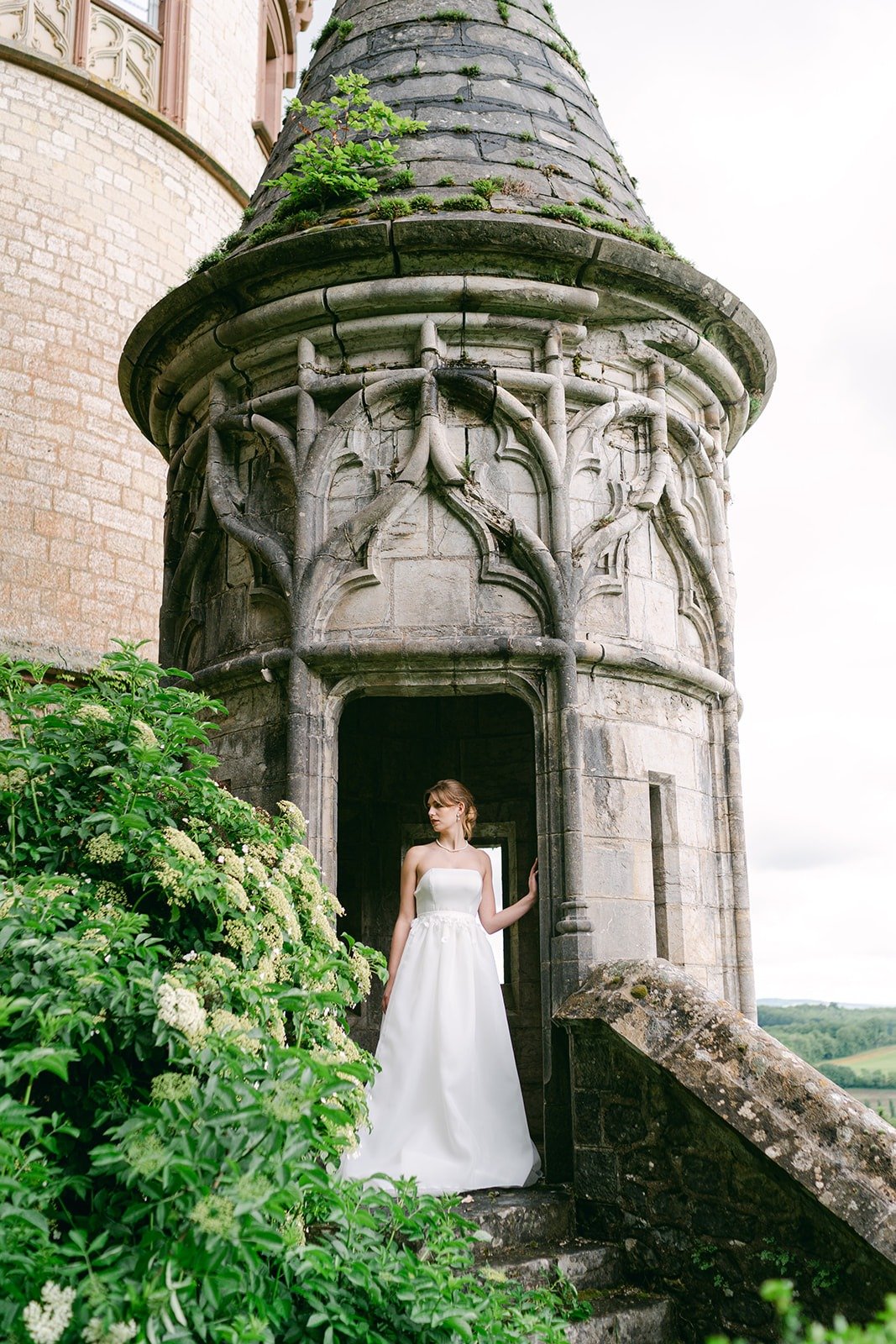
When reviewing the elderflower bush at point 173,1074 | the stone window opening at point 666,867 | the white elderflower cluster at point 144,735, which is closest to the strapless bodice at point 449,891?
the stone window opening at point 666,867

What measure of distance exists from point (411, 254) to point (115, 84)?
6.57 m

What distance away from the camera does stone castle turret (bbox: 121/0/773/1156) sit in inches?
219

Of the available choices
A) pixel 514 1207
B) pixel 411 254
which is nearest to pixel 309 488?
pixel 411 254

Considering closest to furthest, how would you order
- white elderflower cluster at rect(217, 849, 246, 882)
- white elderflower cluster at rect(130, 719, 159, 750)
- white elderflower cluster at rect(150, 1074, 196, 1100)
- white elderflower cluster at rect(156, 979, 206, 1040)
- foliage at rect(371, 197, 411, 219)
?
white elderflower cluster at rect(150, 1074, 196, 1100) < white elderflower cluster at rect(156, 979, 206, 1040) < white elderflower cluster at rect(217, 849, 246, 882) < white elderflower cluster at rect(130, 719, 159, 750) < foliage at rect(371, 197, 411, 219)

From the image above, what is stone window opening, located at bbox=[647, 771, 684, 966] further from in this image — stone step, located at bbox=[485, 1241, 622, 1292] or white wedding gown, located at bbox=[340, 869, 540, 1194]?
stone step, located at bbox=[485, 1241, 622, 1292]

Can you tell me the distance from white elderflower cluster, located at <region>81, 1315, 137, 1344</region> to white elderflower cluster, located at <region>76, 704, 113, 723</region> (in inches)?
66.3

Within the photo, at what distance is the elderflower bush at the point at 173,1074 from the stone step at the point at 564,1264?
0.19 metres

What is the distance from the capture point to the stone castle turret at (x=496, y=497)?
18.2 feet

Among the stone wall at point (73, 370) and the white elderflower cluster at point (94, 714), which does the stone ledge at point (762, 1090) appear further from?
the stone wall at point (73, 370)

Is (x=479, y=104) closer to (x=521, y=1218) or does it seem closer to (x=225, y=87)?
(x=521, y=1218)

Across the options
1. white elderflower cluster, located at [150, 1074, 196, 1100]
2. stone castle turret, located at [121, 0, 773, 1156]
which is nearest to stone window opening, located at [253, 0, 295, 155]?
stone castle turret, located at [121, 0, 773, 1156]

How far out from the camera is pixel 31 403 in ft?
32.3

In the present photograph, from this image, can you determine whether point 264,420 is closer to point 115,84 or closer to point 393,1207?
point 393,1207

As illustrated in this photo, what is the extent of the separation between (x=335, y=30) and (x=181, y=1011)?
6565 mm
